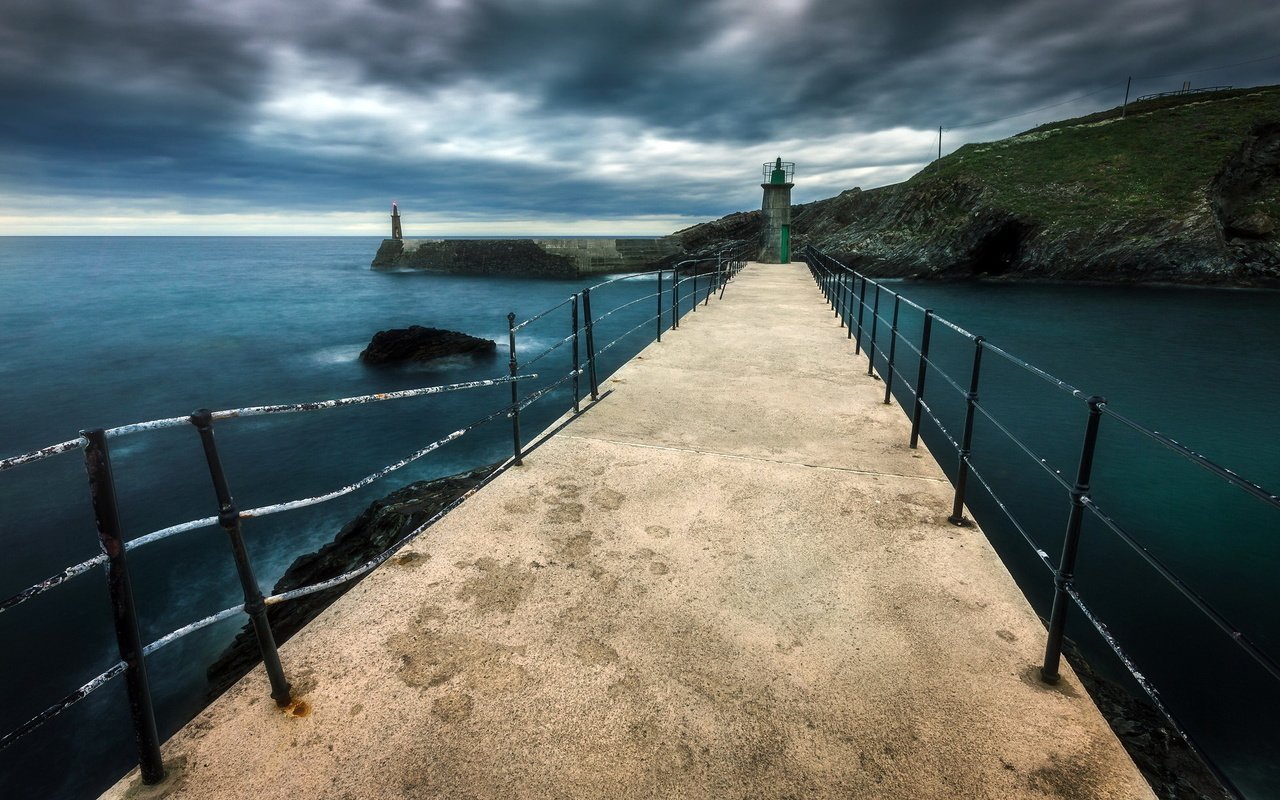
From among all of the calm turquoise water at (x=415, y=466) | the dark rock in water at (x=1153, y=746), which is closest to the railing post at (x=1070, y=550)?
the dark rock in water at (x=1153, y=746)

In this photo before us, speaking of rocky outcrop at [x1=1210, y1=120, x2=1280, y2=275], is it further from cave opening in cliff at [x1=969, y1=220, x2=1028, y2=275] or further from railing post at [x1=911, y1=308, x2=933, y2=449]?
railing post at [x1=911, y1=308, x2=933, y2=449]

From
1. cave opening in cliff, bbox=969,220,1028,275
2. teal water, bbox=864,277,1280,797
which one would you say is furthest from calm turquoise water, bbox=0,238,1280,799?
cave opening in cliff, bbox=969,220,1028,275

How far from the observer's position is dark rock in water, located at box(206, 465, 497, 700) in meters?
7.04

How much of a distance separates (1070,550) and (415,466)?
13821 millimetres

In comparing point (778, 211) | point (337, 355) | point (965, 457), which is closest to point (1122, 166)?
point (778, 211)

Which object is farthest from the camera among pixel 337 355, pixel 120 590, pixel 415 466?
pixel 337 355

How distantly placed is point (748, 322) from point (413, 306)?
43246mm

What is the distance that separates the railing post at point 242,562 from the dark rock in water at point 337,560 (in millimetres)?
4404

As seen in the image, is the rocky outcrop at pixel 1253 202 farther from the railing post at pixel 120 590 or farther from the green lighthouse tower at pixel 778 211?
the railing post at pixel 120 590

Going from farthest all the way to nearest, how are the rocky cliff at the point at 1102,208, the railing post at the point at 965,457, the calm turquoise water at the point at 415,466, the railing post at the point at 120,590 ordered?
the rocky cliff at the point at 1102,208 < the calm turquoise water at the point at 415,466 < the railing post at the point at 965,457 < the railing post at the point at 120,590

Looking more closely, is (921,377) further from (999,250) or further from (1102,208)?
(999,250)

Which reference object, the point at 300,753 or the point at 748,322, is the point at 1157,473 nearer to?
the point at 748,322

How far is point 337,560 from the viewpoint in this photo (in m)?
8.38

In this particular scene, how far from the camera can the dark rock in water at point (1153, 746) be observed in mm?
3986
